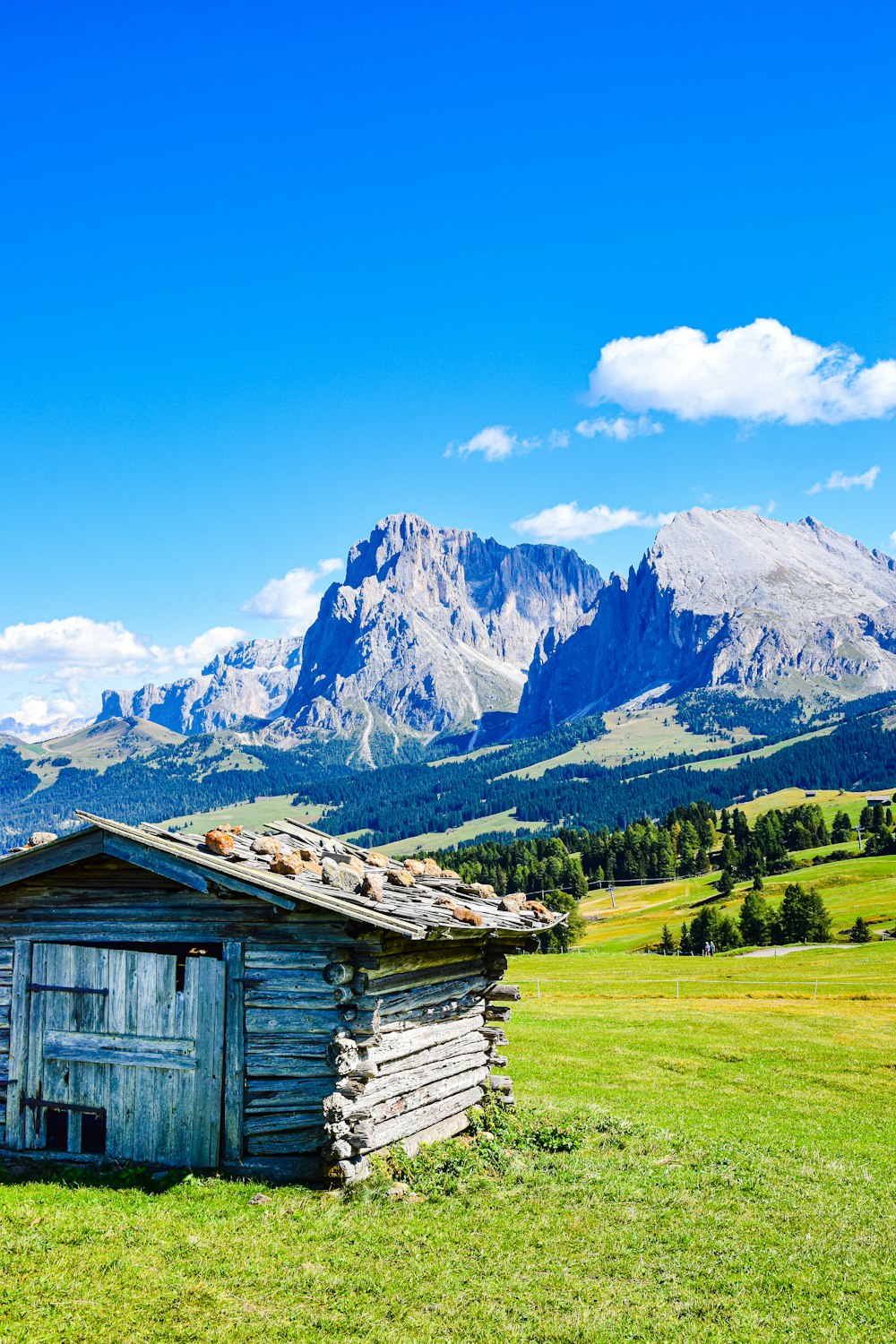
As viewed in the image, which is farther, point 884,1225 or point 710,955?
point 710,955

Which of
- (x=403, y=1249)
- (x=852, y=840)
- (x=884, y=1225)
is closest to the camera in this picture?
(x=403, y=1249)

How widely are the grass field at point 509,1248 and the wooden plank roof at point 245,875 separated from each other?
3.98m

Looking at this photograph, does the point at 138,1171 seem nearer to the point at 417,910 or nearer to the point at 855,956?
the point at 417,910

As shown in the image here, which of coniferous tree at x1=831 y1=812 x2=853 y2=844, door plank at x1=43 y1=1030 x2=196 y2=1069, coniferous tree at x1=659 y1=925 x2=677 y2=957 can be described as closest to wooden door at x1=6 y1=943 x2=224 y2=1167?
door plank at x1=43 y1=1030 x2=196 y2=1069

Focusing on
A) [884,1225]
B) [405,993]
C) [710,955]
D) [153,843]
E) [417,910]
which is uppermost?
[153,843]

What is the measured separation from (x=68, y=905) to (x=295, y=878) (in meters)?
4.15

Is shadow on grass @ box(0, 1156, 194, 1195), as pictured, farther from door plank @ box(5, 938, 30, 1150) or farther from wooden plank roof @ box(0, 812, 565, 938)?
wooden plank roof @ box(0, 812, 565, 938)

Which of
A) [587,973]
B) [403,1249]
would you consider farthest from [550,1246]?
[587,973]

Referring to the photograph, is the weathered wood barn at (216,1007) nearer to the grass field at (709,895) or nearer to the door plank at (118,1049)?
the door plank at (118,1049)

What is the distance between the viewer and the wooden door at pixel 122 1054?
1547 centimetres

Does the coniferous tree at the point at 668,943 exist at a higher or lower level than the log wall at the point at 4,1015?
lower

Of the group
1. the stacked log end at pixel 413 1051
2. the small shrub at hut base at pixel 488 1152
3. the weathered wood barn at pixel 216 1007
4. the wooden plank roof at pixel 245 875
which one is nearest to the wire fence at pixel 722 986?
the small shrub at hut base at pixel 488 1152

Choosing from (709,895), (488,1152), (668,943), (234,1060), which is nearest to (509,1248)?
(488,1152)

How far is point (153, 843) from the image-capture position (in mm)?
15719
